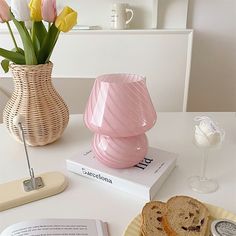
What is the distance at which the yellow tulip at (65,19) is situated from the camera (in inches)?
32.2

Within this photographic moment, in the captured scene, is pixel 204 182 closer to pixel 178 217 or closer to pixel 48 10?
pixel 178 217

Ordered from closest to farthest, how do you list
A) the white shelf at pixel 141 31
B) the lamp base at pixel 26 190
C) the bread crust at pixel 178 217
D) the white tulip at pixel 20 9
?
1. the bread crust at pixel 178 217
2. the lamp base at pixel 26 190
3. the white tulip at pixel 20 9
4. the white shelf at pixel 141 31

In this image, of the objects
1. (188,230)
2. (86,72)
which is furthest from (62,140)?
(86,72)

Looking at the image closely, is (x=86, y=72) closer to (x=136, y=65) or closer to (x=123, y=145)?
(x=136, y=65)

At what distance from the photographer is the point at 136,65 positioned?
1.94 meters

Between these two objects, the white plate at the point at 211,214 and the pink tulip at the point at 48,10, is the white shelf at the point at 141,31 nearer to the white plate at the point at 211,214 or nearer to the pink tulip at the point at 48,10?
the pink tulip at the point at 48,10

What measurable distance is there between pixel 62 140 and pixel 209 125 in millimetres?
488

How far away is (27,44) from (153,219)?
563 mm

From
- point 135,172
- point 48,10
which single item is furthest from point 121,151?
point 48,10

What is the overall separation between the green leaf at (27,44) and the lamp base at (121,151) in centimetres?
31

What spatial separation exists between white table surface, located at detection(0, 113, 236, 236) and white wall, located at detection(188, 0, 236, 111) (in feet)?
3.12

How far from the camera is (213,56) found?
2.00 m

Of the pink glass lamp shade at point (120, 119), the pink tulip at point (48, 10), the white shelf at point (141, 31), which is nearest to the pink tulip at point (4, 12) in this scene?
the pink tulip at point (48, 10)

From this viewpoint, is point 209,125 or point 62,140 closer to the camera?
point 209,125
